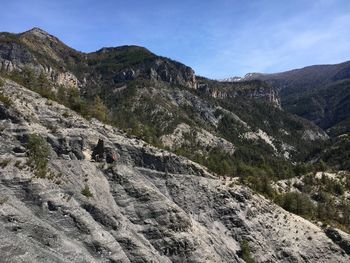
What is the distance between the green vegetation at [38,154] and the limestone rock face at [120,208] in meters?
0.80

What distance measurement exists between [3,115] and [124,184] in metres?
17.2

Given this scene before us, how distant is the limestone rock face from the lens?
44528 millimetres

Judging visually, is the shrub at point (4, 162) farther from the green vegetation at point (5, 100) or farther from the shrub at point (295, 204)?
the shrub at point (295, 204)

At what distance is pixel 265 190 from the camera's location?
3681 inches

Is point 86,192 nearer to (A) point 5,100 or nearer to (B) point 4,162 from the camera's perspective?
(B) point 4,162

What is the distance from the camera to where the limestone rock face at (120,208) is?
44.5m

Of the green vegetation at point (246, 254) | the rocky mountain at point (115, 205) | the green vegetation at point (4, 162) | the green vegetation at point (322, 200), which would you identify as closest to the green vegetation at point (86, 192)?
the rocky mountain at point (115, 205)

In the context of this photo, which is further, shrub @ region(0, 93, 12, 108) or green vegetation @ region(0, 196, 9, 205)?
shrub @ region(0, 93, 12, 108)

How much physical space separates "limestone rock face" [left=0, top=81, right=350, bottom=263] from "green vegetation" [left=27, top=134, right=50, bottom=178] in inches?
31.6

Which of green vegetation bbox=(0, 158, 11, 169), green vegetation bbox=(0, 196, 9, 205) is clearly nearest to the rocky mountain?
green vegetation bbox=(0, 158, 11, 169)

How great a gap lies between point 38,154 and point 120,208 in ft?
38.7

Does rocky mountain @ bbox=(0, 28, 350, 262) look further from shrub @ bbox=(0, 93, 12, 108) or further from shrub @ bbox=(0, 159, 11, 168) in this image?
shrub @ bbox=(0, 93, 12, 108)

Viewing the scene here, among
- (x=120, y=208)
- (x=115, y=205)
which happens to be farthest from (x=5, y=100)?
(x=120, y=208)

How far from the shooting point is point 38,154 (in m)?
52.6
